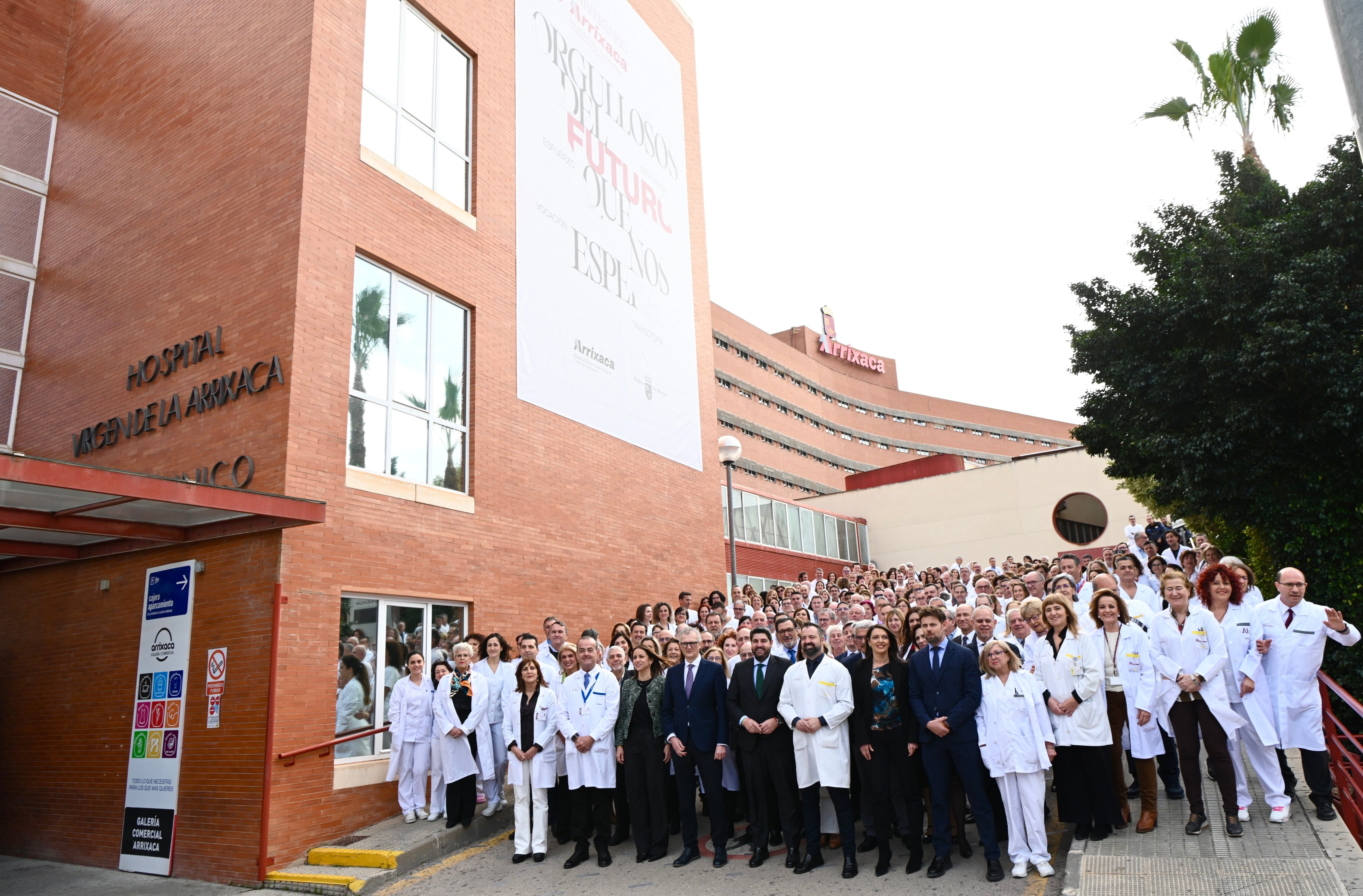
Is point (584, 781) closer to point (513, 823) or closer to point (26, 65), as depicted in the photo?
point (513, 823)

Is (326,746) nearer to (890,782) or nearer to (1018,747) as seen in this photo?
(890,782)

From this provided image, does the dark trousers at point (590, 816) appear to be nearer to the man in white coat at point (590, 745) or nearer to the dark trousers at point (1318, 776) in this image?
the man in white coat at point (590, 745)

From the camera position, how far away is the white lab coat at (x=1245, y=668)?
7.37m

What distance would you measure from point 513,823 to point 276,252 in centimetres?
750

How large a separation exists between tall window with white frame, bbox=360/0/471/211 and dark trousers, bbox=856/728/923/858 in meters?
10.1

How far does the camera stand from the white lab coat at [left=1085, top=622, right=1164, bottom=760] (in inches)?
295

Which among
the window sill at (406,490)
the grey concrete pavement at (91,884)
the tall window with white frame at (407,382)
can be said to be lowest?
the grey concrete pavement at (91,884)

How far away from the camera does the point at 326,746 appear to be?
10023mm

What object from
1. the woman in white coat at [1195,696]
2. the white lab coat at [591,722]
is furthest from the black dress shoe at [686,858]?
the woman in white coat at [1195,696]

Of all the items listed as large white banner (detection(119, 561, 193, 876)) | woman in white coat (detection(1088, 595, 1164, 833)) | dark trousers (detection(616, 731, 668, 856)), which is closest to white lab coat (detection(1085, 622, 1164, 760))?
woman in white coat (detection(1088, 595, 1164, 833))

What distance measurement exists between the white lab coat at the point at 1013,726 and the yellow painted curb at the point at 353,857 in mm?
5740

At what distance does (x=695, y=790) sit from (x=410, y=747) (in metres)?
3.45

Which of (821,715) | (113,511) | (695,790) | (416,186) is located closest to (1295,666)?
(821,715)

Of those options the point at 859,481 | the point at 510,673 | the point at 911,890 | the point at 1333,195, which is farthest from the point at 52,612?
the point at 859,481
